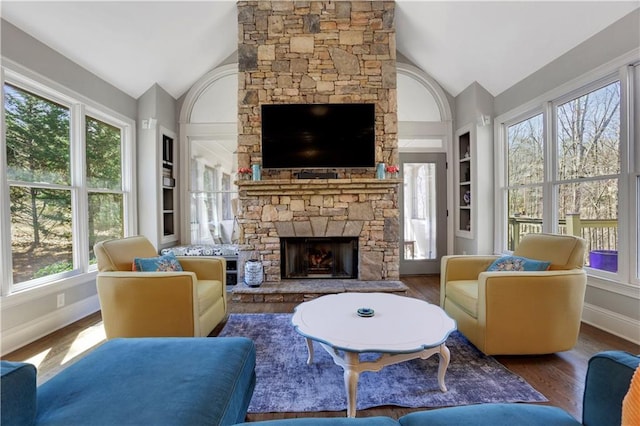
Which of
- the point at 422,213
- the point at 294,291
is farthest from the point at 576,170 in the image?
the point at 294,291

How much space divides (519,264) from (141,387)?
2705mm

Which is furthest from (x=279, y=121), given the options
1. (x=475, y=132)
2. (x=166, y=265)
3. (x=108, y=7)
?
(x=475, y=132)

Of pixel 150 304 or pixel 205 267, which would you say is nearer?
pixel 150 304

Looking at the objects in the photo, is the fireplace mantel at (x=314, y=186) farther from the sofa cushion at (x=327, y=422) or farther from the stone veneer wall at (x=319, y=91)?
the sofa cushion at (x=327, y=422)

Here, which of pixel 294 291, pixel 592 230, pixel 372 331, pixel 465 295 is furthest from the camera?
pixel 294 291

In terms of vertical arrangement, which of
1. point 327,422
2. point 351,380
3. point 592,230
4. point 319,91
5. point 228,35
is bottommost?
point 351,380

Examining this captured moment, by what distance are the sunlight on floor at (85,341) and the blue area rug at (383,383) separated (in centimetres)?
144

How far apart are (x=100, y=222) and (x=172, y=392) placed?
135 inches

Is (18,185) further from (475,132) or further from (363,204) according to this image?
(475,132)

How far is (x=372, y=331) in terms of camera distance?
1749mm

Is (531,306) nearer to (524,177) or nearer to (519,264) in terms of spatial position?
(519,264)

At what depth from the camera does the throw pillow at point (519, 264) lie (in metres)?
2.34

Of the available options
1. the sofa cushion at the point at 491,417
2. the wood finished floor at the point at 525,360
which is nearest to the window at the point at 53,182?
the wood finished floor at the point at 525,360

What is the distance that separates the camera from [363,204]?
405cm
